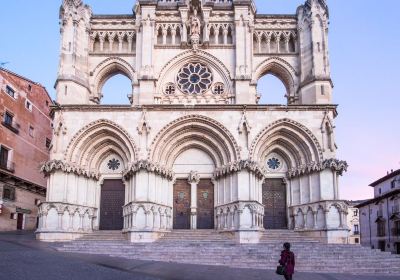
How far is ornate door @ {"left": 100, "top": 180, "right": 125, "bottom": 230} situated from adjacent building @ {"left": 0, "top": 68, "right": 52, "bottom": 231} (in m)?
6.93

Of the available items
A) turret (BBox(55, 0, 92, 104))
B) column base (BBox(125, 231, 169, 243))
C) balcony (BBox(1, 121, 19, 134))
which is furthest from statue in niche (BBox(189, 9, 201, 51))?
Answer: balcony (BBox(1, 121, 19, 134))

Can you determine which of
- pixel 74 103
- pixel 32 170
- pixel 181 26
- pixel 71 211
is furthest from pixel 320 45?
pixel 32 170

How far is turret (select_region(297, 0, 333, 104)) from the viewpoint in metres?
26.3

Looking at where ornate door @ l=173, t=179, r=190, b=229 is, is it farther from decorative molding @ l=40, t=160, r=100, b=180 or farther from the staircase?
decorative molding @ l=40, t=160, r=100, b=180

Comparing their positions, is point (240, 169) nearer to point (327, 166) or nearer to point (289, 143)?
point (289, 143)

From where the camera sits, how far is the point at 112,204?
25781 millimetres

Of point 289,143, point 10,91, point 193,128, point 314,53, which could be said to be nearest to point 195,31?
point 193,128

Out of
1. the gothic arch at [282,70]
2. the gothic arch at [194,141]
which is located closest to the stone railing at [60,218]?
the gothic arch at [194,141]

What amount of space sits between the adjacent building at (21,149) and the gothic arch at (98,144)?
5.83m

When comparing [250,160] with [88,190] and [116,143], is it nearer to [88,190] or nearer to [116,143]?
[116,143]

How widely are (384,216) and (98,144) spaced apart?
36.2 m

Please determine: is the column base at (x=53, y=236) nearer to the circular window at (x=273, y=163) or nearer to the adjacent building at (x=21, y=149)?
the adjacent building at (x=21, y=149)

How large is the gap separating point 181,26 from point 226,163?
1005cm

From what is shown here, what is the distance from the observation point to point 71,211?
23.6 m
